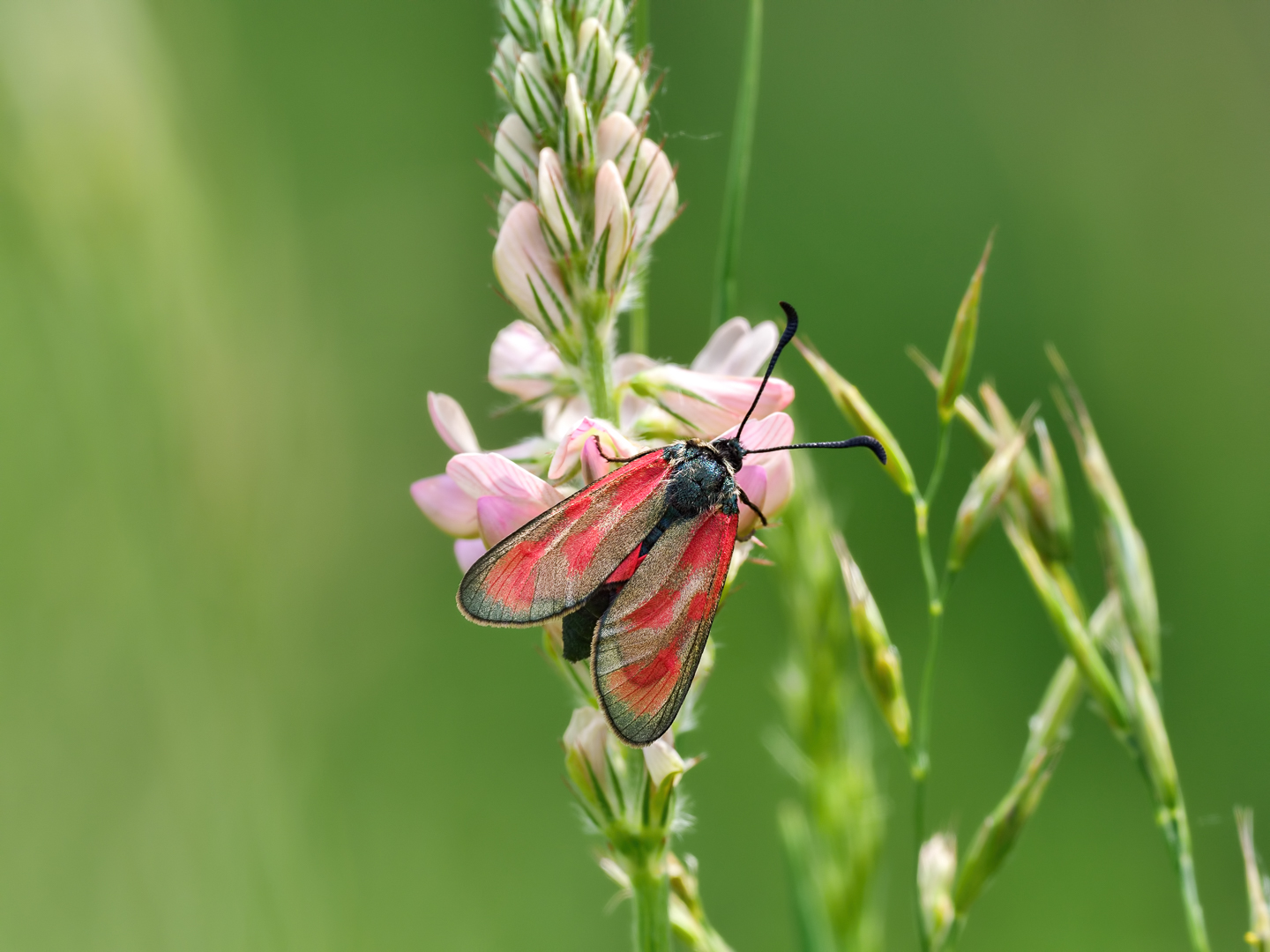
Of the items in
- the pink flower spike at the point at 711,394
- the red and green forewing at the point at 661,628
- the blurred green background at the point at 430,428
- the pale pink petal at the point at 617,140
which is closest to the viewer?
the red and green forewing at the point at 661,628

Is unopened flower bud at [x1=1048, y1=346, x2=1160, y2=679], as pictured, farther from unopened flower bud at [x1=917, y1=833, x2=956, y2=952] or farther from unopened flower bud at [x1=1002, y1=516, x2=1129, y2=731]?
unopened flower bud at [x1=917, y1=833, x2=956, y2=952]

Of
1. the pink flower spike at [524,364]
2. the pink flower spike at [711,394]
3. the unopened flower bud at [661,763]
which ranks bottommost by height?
the unopened flower bud at [661,763]

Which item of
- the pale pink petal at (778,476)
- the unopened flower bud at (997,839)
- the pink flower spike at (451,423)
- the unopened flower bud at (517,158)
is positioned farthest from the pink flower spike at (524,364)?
the unopened flower bud at (997,839)

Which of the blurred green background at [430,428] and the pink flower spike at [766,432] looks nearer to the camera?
the pink flower spike at [766,432]

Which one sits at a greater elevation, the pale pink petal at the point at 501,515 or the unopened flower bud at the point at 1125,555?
the pale pink petal at the point at 501,515

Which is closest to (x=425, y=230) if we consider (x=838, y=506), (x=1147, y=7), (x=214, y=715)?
(x=838, y=506)

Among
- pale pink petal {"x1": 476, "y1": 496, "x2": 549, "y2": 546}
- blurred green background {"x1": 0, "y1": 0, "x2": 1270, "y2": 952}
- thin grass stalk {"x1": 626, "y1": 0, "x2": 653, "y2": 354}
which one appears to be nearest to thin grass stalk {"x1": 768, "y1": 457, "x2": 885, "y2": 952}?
thin grass stalk {"x1": 626, "y1": 0, "x2": 653, "y2": 354}

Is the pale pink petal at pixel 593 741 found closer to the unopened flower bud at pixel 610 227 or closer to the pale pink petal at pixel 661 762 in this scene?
A: the pale pink petal at pixel 661 762

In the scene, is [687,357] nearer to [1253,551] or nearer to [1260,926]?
[1253,551]
